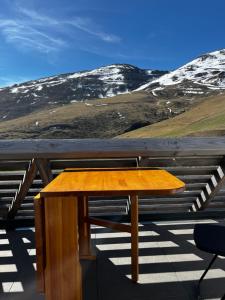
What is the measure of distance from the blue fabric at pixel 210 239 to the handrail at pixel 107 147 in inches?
59.2

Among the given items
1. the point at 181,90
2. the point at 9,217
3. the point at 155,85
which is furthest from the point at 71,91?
the point at 9,217

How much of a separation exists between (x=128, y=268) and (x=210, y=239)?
4.34ft

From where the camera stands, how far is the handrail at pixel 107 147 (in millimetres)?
4586

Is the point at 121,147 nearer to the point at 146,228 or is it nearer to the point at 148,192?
the point at 146,228

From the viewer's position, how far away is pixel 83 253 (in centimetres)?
442

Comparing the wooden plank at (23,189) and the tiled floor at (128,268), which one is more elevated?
the wooden plank at (23,189)

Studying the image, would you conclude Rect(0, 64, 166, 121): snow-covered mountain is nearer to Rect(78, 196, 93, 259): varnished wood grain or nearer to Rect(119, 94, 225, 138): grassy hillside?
→ Rect(119, 94, 225, 138): grassy hillside

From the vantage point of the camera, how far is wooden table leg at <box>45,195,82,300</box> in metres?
2.61

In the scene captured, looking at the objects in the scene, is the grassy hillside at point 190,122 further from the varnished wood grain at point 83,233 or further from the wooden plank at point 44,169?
the varnished wood grain at point 83,233

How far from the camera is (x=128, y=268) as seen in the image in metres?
4.13

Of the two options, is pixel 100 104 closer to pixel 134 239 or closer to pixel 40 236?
pixel 134 239

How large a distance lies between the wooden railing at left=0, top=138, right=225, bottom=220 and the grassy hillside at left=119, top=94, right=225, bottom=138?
6377 centimetres

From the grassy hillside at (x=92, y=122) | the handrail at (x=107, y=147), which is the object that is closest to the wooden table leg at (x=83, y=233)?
the handrail at (x=107, y=147)

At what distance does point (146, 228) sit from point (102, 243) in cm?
94
